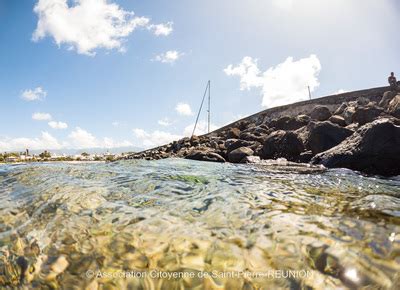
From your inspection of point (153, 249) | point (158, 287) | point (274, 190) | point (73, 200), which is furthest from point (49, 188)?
point (274, 190)

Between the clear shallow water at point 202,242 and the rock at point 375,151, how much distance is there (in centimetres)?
444

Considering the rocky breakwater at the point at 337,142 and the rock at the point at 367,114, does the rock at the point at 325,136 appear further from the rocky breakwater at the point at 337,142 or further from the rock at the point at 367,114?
the rock at the point at 367,114

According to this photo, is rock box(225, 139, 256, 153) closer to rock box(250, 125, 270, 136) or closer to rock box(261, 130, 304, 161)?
rock box(261, 130, 304, 161)

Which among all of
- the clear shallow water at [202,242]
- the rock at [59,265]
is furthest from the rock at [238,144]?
the rock at [59,265]

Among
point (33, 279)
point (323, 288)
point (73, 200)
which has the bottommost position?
point (323, 288)

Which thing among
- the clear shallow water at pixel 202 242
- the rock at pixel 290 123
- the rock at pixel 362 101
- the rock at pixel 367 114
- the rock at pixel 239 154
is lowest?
the clear shallow water at pixel 202 242

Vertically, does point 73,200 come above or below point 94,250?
above

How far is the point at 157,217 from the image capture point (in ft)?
8.21

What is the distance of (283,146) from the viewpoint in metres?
11.4

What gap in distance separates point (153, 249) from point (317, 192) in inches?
113

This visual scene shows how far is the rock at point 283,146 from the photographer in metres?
11.1

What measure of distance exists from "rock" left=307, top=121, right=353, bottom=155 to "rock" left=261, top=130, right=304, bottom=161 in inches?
42.6

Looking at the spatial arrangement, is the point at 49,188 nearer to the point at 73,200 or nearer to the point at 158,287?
the point at 73,200

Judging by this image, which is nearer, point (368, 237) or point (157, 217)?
point (368, 237)
